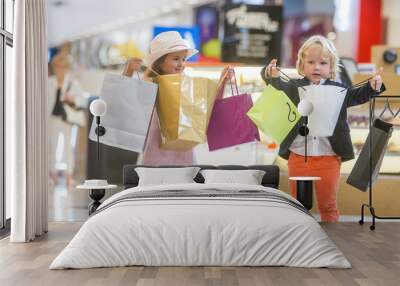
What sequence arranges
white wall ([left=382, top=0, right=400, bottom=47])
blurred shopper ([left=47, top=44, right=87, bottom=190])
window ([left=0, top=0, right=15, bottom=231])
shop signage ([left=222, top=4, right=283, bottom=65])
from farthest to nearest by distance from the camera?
blurred shopper ([left=47, top=44, right=87, bottom=190])
white wall ([left=382, top=0, right=400, bottom=47])
shop signage ([left=222, top=4, right=283, bottom=65])
window ([left=0, top=0, right=15, bottom=231])

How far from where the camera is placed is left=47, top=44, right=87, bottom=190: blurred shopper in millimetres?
7801

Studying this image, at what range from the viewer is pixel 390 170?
22.7 feet

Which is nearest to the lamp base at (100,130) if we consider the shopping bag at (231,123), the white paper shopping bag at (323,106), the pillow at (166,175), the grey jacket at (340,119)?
the pillow at (166,175)

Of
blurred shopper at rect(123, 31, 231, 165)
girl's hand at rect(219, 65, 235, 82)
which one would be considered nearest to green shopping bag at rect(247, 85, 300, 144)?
girl's hand at rect(219, 65, 235, 82)

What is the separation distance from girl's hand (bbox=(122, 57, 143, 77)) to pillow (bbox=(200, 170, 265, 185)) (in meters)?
1.44

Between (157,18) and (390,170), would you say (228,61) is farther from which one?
(390,170)

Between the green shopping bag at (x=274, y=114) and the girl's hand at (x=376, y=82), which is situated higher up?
the girl's hand at (x=376, y=82)

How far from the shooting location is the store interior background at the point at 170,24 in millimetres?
6898

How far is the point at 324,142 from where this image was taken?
671 centimetres

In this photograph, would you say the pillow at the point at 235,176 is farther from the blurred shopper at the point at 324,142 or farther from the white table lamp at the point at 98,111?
the white table lamp at the point at 98,111

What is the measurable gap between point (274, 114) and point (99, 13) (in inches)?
103

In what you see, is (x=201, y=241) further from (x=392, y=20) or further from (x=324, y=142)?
(x=392, y=20)

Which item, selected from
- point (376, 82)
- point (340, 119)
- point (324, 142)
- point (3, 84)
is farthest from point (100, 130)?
point (376, 82)

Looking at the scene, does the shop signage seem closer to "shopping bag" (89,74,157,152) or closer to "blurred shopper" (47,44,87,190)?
"shopping bag" (89,74,157,152)
